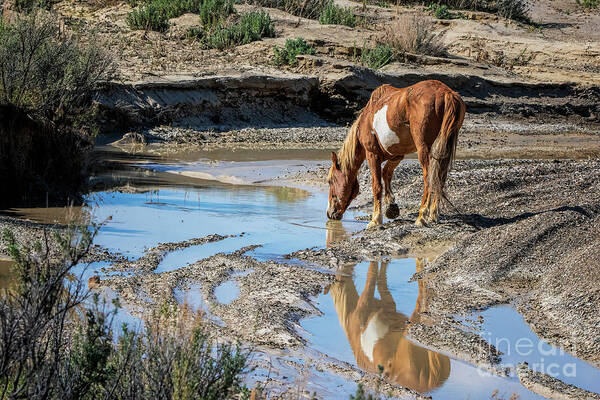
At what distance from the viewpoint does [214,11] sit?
22.3 meters

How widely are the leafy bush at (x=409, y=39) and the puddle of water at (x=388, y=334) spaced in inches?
603

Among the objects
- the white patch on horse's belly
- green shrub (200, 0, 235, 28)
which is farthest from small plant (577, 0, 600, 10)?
the white patch on horse's belly

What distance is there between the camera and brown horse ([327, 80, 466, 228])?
836 cm

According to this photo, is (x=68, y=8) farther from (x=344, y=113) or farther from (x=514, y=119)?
(x=514, y=119)

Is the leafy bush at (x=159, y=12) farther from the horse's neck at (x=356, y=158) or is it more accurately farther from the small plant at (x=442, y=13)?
the horse's neck at (x=356, y=158)

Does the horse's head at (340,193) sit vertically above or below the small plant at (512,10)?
below

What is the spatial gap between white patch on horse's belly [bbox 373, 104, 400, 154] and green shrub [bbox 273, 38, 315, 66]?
36.4 ft

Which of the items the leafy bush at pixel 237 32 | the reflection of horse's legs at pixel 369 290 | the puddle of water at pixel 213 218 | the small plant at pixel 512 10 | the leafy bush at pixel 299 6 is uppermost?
the small plant at pixel 512 10

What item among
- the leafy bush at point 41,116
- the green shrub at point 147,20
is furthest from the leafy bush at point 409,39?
the leafy bush at point 41,116

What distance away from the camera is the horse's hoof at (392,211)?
30.8 ft

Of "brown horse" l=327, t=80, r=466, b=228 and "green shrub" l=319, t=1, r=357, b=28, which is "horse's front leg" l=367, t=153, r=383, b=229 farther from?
"green shrub" l=319, t=1, r=357, b=28

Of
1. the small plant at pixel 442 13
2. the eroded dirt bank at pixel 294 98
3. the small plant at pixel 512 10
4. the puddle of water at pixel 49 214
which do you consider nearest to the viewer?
the puddle of water at pixel 49 214

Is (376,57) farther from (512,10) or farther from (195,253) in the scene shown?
(195,253)

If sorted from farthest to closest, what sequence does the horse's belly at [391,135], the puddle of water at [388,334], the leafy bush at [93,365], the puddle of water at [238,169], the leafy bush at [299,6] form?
the leafy bush at [299,6], the puddle of water at [238,169], the horse's belly at [391,135], the puddle of water at [388,334], the leafy bush at [93,365]
